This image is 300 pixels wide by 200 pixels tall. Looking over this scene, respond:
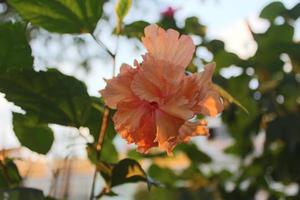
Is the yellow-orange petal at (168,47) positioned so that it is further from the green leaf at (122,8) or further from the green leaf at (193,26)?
the green leaf at (193,26)

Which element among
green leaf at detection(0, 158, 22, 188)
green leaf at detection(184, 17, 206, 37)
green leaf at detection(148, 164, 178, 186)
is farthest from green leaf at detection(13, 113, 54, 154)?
green leaf at detection(148, 164, 178, 186)

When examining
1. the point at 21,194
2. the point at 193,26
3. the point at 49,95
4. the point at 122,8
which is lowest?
the point at 21,194

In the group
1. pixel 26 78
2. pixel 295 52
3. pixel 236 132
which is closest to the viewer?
pixel 26 78

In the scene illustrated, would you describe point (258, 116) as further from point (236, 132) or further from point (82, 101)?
point (82, 101)

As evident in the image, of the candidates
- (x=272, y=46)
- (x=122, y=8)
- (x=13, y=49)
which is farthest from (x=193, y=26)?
(x=13, y=49)

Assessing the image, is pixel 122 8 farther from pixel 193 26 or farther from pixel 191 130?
pixel 193 26

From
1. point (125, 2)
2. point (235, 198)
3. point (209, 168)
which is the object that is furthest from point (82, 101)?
point (209, 168)
